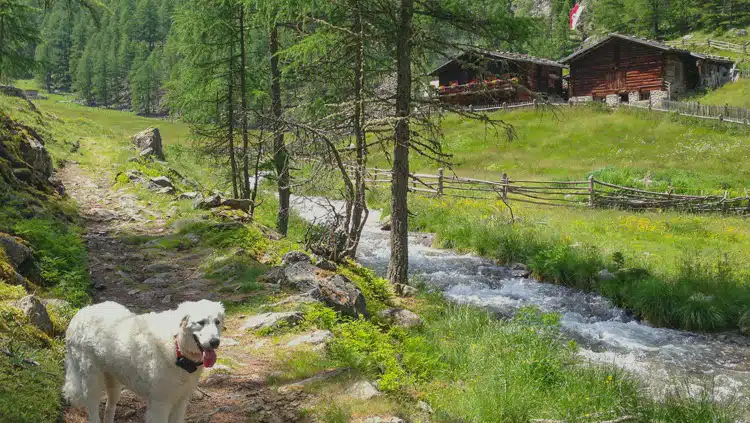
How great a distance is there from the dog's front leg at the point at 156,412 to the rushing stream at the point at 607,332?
645 centimetres

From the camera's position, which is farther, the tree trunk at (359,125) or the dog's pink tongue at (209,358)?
the tree trunk at (359,125)

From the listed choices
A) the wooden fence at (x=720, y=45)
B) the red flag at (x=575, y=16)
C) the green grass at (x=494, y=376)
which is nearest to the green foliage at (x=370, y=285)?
the green grass at (x=494, y=376)

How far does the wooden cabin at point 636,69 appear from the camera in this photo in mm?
48688

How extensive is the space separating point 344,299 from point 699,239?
13.9 meters

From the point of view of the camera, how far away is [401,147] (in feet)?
41.1

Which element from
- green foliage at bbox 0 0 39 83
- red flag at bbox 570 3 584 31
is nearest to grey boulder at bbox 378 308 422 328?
green foliage at bbox 0 0 39 83

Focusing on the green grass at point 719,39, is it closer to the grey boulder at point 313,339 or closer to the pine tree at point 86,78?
the grey boulder at point 313,339

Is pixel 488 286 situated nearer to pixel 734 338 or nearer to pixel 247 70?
pixel 734 338

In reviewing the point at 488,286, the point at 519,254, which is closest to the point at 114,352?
the point at 488,286

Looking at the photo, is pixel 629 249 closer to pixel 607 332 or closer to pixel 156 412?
pixel 607 332

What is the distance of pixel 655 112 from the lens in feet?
140

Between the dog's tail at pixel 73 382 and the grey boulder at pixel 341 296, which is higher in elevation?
the dog's tail at pixel 73 382

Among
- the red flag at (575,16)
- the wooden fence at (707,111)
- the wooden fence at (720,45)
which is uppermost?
the red flag at (575,16)

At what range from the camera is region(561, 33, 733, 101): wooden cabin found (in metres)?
48.7
